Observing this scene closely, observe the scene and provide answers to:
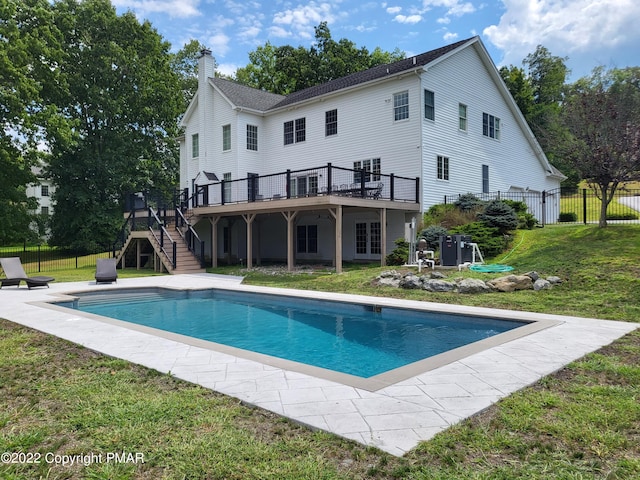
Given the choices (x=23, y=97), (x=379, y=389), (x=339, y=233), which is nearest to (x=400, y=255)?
(x=339, y=233)

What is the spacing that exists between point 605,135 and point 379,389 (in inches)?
540

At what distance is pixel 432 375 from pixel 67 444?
3.28 meters

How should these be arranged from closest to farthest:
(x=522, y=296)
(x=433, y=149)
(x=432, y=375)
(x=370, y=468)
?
1. (x=370, y=468)
2. (x=432, y=375)
3. (x=522, y=296)
4. (x=433, y=149)

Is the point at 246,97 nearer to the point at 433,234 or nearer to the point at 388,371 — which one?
the point at 433,234

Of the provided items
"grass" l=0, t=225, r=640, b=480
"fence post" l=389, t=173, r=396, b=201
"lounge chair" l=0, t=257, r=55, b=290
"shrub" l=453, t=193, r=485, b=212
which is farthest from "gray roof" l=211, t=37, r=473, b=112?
"grass" l=0, t=225, r=640, b=480

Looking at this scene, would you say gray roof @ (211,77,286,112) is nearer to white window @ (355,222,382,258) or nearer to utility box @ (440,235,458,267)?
white window @ (355,222,382,258)

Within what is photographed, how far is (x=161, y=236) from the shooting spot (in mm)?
18922

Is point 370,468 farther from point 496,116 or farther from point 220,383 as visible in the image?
point 496,116

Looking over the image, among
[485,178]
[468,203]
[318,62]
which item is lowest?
[468,203]

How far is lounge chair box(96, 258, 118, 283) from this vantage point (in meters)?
14.4

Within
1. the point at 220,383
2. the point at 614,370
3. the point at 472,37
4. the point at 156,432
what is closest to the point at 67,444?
the point at 156,432

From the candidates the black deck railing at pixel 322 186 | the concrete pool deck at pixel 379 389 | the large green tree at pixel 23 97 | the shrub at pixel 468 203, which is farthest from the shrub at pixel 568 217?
the large green tree at pixel 23 97

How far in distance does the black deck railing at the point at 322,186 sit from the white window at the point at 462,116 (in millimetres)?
4304

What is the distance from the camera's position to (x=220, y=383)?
432 centimetres
